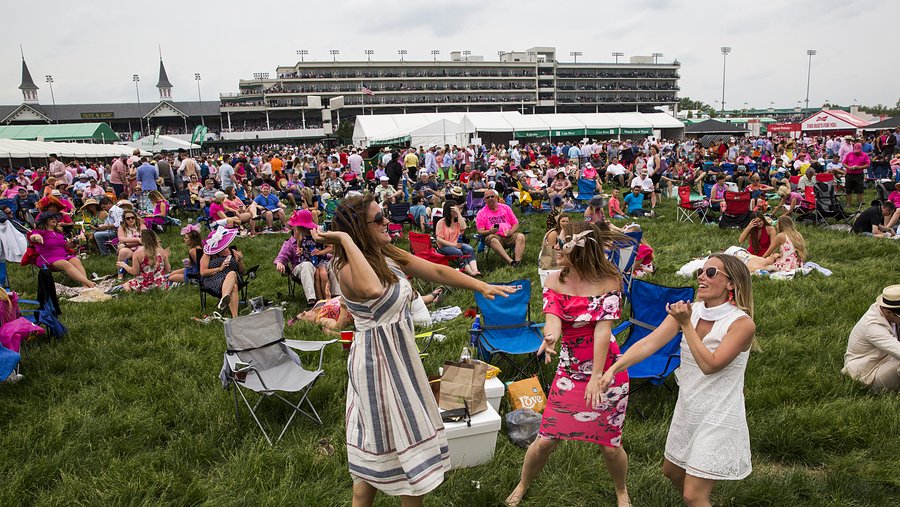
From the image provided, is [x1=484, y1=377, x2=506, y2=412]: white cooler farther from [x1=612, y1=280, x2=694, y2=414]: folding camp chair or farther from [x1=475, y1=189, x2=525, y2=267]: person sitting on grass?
[x1=475, y1=189, x2=525, y2=267]: person sitting on grass

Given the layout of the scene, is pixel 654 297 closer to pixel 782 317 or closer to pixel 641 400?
pixel 641 400

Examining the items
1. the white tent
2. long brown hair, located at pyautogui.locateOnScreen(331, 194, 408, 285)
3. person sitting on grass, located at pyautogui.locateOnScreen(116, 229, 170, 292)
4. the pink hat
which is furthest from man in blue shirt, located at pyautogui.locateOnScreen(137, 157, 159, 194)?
the white tent

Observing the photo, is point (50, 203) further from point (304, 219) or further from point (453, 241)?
point (453, 241)

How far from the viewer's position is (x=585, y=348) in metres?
2.98

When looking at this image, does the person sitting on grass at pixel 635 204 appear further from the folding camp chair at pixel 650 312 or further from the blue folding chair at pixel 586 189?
the folding camp chair at pixel 650 312

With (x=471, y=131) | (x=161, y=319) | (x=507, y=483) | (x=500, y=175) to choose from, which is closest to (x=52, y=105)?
(x=471, y=131)

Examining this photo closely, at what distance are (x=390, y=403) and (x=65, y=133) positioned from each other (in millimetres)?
48312

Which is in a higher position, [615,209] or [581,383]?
[581,383]

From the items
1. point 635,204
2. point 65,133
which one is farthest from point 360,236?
point 65,133

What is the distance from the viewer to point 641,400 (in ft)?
14.7

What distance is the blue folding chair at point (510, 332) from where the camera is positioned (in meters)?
5.03

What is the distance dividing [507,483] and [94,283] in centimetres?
790

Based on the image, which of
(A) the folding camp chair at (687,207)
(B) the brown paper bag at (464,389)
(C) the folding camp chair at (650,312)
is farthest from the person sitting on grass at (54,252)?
(A) the folding camp chair at (687,207)

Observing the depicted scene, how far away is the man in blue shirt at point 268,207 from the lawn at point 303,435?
6.30 meters
